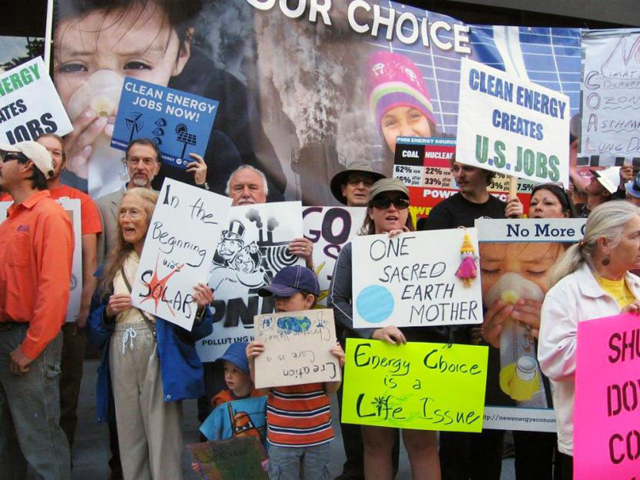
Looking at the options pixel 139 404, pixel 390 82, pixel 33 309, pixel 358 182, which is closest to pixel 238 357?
pixel 139 404

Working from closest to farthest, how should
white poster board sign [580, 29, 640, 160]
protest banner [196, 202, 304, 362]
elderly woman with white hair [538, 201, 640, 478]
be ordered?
elderly woman with white hair [538, 201, 640, 478], protest banner [196, 202, 304, 362], white poster board sign [580, 29, 640, 160]

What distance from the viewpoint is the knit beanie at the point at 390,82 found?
6.65 metres

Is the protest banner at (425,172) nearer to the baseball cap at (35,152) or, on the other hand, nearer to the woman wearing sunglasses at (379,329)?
the woman wearing sunglasses at (379,329)

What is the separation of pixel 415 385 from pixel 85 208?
2.33 meters

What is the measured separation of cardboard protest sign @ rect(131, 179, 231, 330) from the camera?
4.51 m

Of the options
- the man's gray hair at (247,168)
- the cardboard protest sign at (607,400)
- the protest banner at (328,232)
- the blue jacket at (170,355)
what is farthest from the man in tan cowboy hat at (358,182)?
the cardboard protest sign at (607,400)

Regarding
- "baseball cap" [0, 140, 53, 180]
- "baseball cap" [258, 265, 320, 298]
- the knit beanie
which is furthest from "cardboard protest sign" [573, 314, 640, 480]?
the knit beanie

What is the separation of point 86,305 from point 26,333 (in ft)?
2.01

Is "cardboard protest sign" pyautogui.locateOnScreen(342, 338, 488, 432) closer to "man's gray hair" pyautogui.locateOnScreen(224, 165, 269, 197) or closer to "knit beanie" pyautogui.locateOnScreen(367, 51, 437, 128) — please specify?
"man's gray hair" pyautogui.locateOnScreen(224, 165, 269, 197)

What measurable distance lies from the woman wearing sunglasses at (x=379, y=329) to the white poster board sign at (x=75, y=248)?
1.60m

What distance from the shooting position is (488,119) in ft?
15.8

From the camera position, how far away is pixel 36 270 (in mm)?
4539

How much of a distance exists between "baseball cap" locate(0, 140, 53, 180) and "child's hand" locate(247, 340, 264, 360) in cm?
155

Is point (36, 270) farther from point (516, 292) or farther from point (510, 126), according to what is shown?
point (510, 126)
